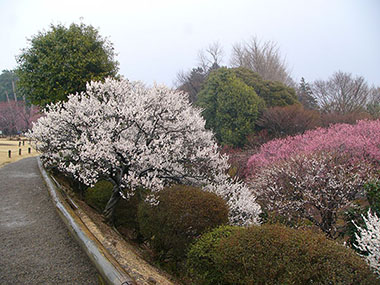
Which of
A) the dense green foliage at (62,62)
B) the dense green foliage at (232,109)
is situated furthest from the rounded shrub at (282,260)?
the dense green foliage at (232,109)

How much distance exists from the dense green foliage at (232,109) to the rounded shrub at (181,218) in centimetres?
1281

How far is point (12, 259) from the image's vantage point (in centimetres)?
459

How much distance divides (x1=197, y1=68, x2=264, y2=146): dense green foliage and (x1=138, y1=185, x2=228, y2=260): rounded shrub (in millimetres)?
12813

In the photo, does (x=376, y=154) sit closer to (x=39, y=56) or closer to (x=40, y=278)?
(x=40, y=278)

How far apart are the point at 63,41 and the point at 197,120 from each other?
31.6 feet

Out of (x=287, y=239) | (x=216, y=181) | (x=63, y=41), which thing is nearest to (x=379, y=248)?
(x=287, y=239)

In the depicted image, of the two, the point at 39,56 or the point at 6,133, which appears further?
the point at 6,133

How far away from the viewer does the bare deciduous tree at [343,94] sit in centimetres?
2642

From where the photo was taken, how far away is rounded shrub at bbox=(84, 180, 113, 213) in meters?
9.42

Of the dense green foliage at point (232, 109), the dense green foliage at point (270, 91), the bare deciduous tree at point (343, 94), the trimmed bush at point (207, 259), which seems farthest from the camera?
the bare deciduous tree at point (343, 94)

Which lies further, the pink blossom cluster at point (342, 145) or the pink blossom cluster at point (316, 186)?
the pink blossom cluster at point (342, 145)

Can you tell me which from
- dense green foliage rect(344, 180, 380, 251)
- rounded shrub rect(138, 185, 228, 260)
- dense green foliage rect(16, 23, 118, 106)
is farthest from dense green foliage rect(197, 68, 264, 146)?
rounded shrub rect(138, 185, 228, 260)

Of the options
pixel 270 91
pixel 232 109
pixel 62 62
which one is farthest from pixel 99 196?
pixel 270 91

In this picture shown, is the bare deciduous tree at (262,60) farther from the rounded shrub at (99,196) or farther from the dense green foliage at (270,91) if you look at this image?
the rounded shrub at (99,196)
